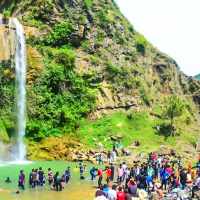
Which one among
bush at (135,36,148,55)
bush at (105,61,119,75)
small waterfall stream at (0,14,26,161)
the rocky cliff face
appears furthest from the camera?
bush at (135,36,148,55)

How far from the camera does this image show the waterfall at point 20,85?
115 feet

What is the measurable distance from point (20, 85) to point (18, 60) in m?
3.10

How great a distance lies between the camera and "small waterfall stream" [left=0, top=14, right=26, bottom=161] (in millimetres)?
35822

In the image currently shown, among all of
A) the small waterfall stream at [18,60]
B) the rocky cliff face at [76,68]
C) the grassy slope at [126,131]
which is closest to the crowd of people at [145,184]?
the grassy slope at [126,131]

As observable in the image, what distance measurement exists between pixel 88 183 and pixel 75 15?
31128 mm

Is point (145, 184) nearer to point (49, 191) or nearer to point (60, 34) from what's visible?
point (49, 191)

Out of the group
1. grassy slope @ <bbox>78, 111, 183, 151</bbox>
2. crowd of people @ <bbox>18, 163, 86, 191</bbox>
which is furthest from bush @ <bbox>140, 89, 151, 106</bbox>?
crowd of people @ <bbox>18, 163, 86, 191</bbox>

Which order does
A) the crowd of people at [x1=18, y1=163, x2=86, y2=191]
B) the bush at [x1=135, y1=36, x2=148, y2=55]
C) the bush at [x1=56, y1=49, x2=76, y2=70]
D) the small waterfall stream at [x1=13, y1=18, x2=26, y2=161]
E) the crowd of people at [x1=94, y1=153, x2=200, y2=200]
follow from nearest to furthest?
the crowd of people at [x1=94, y1=153, x2=200, y2=200], the crowd of people at [x1=18, y1=163, x2=86, y2=191], the small waterfall stream at [x1=13, y1=18, x2=26, y2=161], the bush at [x1=56, y1=49, x2=76, y2=70], the bush at [x1=135, y1=36, x2=148, y2=55]

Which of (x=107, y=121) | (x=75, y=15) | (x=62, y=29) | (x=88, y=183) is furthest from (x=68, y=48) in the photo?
(x=88, y=183)

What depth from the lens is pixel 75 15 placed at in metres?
46.6

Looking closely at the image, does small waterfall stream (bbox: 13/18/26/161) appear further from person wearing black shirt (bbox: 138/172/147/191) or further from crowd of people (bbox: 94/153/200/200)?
person wearing black shirt (bbox: 138/172/147/191)

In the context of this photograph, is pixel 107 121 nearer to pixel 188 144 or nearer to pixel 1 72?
pixel 188 144

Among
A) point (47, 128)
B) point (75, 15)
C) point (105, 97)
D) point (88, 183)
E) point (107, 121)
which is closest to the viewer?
point (88, 183)

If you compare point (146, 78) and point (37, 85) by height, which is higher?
point (146, 78)
